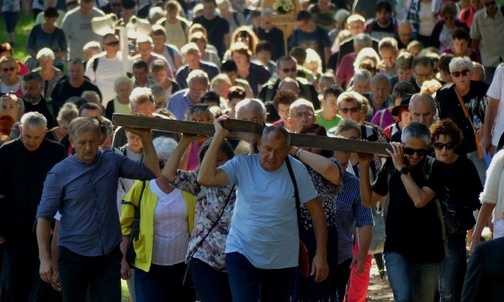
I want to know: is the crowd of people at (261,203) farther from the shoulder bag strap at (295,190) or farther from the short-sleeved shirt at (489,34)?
the short-sleeved shirt at (489,34)

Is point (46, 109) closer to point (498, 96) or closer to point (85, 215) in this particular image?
point (498, 96)

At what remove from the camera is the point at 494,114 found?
15.0 meters

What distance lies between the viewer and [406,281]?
1127 centimetres

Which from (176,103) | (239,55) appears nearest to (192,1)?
(239,55)

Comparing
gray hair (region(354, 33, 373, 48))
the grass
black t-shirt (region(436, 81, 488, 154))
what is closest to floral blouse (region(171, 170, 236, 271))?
black t-shirt (region(436, 81, 488, 154))

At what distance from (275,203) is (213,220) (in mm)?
953

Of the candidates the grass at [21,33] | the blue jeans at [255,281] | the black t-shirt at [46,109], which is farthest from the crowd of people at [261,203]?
the grass at [21,33]

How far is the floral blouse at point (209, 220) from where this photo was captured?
431 inches

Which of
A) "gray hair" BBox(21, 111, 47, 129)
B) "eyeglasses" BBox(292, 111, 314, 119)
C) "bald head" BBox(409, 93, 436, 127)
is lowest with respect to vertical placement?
"gray hair" BBox(21, 111, 47, 129)

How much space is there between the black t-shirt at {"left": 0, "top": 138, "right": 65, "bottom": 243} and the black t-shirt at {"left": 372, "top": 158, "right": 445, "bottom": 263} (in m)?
3.17

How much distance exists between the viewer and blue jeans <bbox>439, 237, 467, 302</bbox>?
12172mm

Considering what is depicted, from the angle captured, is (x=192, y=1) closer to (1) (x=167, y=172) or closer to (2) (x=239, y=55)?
(2) (x=239, y=55)

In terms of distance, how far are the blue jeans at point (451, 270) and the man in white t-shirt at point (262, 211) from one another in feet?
7.15

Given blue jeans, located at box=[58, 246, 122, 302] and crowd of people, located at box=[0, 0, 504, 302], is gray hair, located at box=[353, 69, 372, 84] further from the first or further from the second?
blue jeans, located at box=[58, 246, 122, 302]
